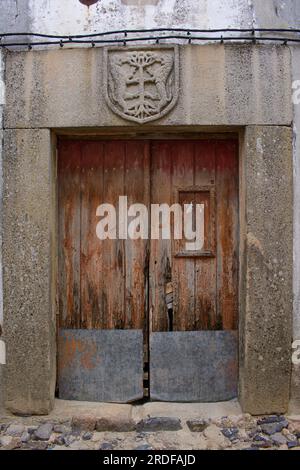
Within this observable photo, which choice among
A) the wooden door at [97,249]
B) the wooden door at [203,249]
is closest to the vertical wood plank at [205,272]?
the wooden door at [203,249]

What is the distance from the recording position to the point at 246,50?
10.3 feet

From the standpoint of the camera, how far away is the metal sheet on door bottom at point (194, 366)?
3.40m

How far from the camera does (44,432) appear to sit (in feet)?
9.88

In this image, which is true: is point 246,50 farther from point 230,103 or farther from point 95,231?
point 95,231

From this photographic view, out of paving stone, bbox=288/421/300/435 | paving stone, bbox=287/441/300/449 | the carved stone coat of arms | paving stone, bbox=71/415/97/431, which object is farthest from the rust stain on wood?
paving stone, bbox=287/441/300/449

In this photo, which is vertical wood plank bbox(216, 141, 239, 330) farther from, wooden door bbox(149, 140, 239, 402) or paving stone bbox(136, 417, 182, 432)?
paving stone bbox(136, 417, 182, 432)

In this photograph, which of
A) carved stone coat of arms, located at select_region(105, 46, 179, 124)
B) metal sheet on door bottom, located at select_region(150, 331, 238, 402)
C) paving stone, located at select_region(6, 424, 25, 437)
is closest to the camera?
paving stone, located at select_region(6, 424, 25, 437)

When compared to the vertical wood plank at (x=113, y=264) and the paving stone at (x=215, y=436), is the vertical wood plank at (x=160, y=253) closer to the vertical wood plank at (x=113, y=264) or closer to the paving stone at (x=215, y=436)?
the vertical wood plank at (x=113, y=264)

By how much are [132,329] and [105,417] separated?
645 millimetres

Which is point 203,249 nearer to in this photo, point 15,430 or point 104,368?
point 104,368

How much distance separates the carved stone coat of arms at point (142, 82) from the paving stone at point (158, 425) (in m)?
2.06

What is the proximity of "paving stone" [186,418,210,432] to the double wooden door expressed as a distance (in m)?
0.32

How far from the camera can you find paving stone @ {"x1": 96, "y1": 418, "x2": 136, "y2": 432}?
3105mm
